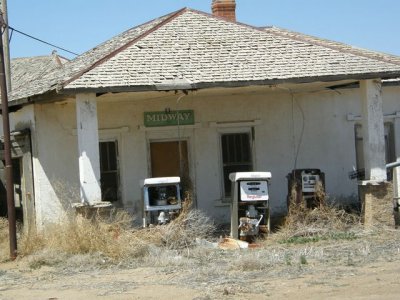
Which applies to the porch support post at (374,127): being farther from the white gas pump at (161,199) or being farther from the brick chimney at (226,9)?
the brick chimney at (226,9)

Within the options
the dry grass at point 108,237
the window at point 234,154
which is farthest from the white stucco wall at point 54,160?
the window at point 234,154

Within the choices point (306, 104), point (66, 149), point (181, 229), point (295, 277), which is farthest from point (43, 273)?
point (306, 104)

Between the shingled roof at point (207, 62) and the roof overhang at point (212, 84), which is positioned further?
the shingled roof at point (207, 62)

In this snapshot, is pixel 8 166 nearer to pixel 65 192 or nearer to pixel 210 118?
pixel 65 192

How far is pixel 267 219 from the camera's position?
13.7 meters

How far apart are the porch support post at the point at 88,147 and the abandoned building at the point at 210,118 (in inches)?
18.4

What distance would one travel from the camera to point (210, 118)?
53.7 ft

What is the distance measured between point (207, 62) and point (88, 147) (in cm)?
296

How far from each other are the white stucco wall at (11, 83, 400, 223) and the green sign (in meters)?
0.12

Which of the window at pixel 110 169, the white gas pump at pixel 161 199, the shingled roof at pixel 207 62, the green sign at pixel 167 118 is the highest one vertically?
the shingled roof at pixel 207 62

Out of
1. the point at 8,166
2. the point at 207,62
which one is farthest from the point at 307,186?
the point at 8,166

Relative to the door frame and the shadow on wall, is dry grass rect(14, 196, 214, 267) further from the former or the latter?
the door frame

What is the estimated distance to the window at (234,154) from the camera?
16.6 meters

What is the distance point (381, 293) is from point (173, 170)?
28.6ft
